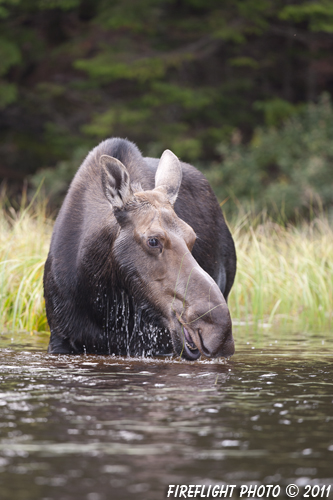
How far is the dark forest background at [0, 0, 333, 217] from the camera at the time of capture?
62.2ft

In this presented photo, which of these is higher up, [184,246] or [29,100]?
[29,100]

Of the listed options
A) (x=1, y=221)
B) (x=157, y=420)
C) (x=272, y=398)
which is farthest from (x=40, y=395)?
(x=1, y=221)

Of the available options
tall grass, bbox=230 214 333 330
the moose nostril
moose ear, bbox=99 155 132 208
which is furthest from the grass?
the moose nostril

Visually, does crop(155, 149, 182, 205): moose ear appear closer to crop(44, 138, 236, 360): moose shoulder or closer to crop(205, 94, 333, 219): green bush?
crop(44, 138, 236, 360): moose shoulder

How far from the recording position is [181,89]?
19812 mm

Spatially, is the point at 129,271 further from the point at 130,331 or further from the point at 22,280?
the point at 22,280

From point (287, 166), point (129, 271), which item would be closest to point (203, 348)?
point (129, 271)

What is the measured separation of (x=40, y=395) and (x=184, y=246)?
147 cm

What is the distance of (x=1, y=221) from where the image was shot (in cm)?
894

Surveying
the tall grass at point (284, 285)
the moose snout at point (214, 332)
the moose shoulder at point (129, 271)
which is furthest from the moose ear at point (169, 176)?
the tall grass at point (284, 285)

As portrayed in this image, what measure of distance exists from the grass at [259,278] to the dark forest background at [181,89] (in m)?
8.40

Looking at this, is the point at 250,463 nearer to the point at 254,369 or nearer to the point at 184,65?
the point at 254,369

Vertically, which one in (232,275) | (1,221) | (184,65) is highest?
(184,65)

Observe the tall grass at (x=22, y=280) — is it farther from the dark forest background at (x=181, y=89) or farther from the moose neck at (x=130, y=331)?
the dark forest background at (x=181, y=89)
